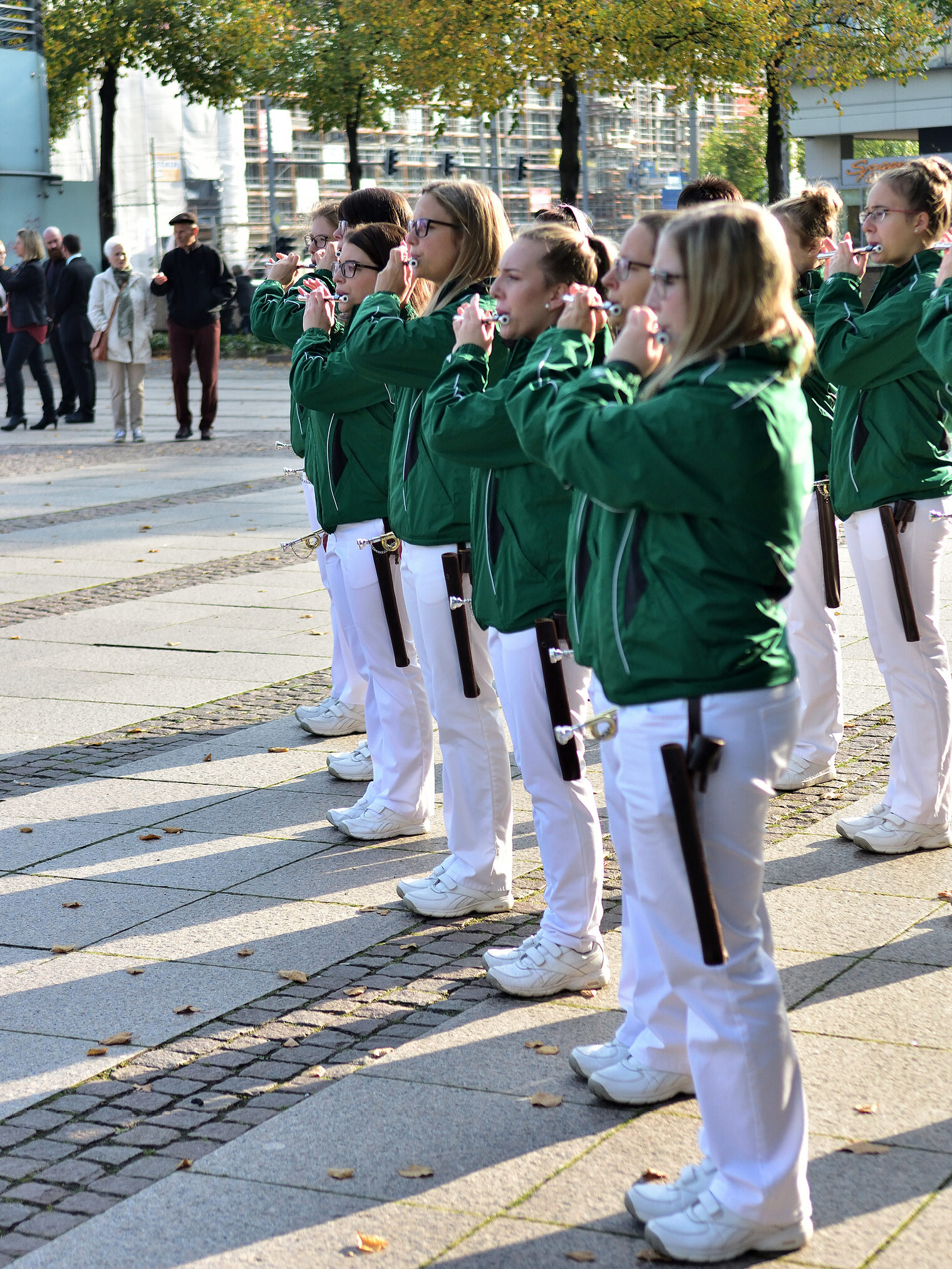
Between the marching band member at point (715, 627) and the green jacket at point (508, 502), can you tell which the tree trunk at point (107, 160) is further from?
the marching band member at point (715, 627)

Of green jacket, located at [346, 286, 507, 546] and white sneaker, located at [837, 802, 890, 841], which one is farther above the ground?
green jacket, located at [346, 286, 507, 546]

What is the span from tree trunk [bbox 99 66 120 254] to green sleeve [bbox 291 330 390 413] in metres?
28.7

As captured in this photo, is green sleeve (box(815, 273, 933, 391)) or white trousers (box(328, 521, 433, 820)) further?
white trousers (box(328, 521, 433, 820))

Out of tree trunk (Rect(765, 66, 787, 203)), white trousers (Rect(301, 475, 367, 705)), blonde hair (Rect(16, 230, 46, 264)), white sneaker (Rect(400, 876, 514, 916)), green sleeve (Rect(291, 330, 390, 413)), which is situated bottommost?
white sneaker (Rect(400, 876, 514, 916))

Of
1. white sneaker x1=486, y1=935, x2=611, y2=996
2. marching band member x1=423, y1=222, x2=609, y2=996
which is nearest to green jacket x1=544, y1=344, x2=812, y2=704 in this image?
marching band member x1=423, y1=222, x2=609, y2=996

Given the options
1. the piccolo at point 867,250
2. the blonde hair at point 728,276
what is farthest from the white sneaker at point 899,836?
the blonde hair at point 728,276

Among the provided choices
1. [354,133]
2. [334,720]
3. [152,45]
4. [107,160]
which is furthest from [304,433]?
[152,45]

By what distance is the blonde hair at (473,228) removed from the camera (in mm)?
4961

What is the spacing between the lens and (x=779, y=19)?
24922 millimetres

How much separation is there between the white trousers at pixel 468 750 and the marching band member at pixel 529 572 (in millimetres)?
494

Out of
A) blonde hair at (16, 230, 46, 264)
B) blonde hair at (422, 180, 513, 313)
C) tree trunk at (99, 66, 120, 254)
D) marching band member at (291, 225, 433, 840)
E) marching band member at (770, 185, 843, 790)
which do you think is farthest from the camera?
tree trunk at (99, 66, 120, 254)

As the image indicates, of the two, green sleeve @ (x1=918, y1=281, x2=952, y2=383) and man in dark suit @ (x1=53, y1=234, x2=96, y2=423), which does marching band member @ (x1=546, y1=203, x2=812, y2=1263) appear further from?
man in dark suit @ (x1=53, y1=234, x2=96, y2=423)

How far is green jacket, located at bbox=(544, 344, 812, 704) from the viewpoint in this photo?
9.75ft

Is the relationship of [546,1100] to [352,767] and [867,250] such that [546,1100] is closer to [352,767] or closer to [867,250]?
[867,250]
